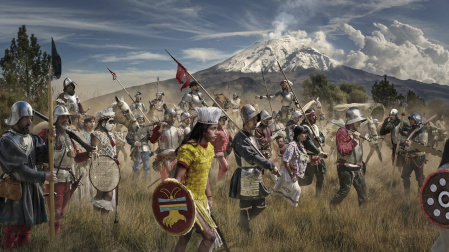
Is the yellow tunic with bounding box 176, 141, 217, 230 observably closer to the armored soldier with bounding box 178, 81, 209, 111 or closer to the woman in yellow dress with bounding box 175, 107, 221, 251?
the woman in yellow dress with bounding box 175, 107, 221, 251

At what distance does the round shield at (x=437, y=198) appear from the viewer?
3551 millimetres

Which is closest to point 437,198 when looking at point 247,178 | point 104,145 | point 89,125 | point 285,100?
point 247,178

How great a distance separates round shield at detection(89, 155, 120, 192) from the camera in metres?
6.17

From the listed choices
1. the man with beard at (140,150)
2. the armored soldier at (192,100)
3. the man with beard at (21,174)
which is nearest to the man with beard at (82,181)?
the man with beard at (140,150)

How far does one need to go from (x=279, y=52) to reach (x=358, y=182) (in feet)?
517

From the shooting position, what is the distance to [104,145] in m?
7.15

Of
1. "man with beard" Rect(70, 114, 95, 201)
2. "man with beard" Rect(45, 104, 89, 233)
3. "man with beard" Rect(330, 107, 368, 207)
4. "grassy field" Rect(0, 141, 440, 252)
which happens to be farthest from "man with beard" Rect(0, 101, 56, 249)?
"man with beard" Rect(330, 107, 368, 207)

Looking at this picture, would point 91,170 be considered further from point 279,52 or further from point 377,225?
point 279,52

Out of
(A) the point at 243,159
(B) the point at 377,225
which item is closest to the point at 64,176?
(A) the point at 243,159

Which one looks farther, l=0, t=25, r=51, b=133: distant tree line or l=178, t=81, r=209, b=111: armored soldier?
l=0, t=25, r=51, b=133: distant tree line

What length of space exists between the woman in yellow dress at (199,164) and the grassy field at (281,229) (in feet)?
4.56

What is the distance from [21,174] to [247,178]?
2843 millimetres

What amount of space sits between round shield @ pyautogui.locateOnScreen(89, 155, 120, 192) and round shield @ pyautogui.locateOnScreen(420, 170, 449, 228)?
4153 millimetres

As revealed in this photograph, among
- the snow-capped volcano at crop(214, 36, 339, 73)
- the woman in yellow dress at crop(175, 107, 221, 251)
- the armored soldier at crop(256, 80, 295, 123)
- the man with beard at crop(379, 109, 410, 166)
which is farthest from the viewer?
the snow-capped volcano at crop(214, 36, 339, 73)
